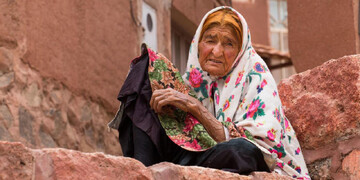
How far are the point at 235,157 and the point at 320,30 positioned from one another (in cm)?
490

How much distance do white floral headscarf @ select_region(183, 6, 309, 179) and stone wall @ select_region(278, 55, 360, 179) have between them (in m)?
0.14

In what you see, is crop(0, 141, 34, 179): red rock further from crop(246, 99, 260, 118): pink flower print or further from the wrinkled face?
the wrinkled face

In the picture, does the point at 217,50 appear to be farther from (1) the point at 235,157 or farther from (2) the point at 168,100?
(1) the point at 235,157

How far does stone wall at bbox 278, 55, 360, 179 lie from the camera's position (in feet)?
13.5

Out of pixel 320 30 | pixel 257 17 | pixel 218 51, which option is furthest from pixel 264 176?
Result: pixel 257 17

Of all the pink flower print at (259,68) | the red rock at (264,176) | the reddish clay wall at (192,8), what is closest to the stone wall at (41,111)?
the pink flower print at (259,68)

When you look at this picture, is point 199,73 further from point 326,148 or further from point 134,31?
point 134,31

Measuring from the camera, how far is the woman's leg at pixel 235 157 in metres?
3.61

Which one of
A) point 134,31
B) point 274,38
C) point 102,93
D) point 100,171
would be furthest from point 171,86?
point 274,38

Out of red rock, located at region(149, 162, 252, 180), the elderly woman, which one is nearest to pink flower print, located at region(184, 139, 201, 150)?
the elderly woman

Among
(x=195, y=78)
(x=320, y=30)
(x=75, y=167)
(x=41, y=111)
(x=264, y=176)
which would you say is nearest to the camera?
(x=75, y=167)

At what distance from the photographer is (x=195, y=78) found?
4281mm

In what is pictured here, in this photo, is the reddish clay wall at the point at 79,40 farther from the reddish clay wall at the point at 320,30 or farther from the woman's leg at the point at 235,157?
the woman's leg at the point at 235,157

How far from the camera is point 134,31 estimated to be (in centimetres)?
753
